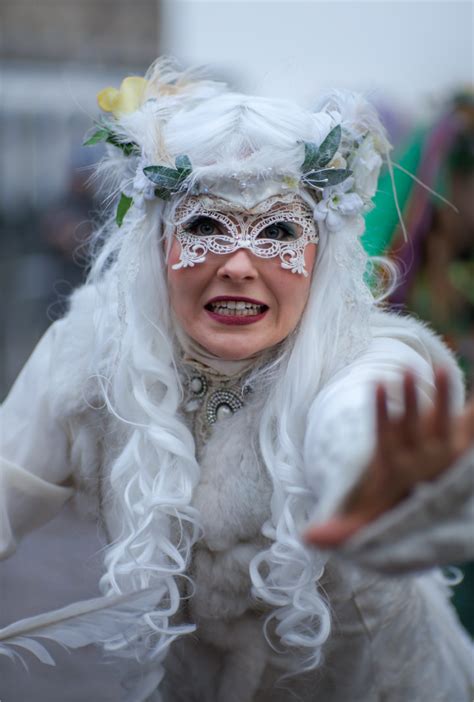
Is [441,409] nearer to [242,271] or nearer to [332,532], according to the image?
[332,532]

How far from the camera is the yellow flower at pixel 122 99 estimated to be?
7.39 feet

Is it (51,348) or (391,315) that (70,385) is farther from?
(391,315)

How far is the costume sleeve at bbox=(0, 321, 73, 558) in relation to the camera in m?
2.29

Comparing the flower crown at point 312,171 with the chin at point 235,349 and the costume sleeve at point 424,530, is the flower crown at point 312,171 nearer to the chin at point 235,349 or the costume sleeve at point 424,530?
the chin at point 235,349

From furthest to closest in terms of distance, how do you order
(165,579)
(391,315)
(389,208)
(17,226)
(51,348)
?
(17,226)
(389,208)
(51,348)
(391,315)
(165,579)

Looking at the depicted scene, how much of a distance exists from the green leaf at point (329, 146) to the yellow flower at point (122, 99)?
18.2 inches

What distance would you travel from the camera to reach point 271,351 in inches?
85.0

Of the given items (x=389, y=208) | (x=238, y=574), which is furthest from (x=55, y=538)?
(x=389, y=208)

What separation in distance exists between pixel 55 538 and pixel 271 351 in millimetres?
757

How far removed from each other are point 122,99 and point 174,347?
57 cm

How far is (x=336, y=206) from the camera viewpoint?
210 centimetres

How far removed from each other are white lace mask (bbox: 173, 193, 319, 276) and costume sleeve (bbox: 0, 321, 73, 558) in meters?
0.47

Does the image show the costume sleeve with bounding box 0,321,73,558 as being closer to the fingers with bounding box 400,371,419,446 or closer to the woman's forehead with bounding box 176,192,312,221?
the woman's forehead with bounding box 176,192,312,221

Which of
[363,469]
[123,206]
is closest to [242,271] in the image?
[123,206]
